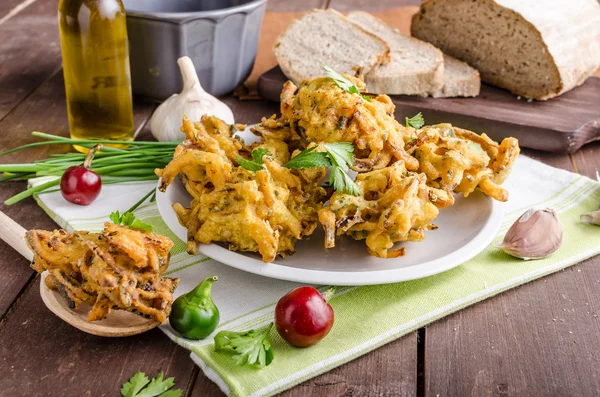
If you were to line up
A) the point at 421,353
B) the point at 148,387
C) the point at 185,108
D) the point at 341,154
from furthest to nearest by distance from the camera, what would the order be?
the point at 185,108
the point at 341,154
the point at 421,353
the point at 148,387

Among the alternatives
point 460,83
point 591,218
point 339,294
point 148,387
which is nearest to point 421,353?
point 339,294

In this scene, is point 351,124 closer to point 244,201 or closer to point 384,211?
point 384,211

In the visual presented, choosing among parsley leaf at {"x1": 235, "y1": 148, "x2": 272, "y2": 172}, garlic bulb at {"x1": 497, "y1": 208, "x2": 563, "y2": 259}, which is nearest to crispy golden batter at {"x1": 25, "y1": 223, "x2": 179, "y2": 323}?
parsley leaf at {"x1": 235, "y1": 148, "x2": 272, "y2": 172}

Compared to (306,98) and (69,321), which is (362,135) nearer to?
(306,98)

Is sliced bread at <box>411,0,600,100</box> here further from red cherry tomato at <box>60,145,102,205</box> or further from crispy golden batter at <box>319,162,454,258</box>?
red cherry tomato at <box>60,145,102,205</box>

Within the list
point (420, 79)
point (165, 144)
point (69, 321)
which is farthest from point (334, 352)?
point (420, 79)

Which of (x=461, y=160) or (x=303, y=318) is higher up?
(x=461, y=160)
